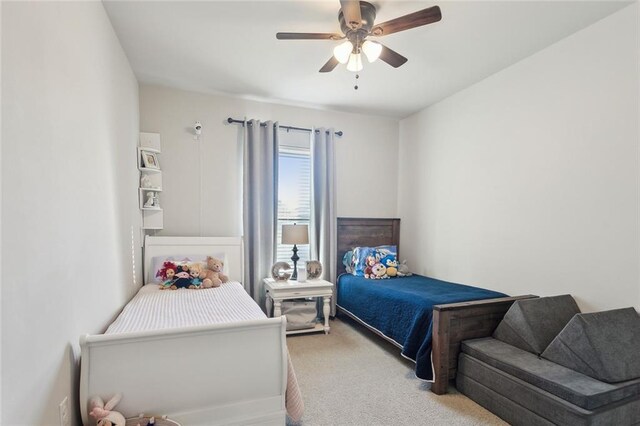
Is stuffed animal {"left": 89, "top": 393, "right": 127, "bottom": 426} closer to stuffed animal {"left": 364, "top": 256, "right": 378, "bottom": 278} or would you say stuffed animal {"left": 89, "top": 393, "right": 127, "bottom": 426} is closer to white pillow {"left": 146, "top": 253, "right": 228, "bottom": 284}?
white pillow {"left": 146, "top": 253, "right": 228, "bottom": 284}

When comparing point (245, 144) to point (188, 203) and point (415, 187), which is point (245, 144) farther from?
point (415, 187)

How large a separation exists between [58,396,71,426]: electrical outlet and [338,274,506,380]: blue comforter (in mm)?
2074

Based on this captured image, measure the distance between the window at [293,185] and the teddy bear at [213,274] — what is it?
82 cm

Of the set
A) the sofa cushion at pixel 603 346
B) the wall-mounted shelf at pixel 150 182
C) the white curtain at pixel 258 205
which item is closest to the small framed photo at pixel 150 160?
the wall-mounted shelf at pixel 150 182

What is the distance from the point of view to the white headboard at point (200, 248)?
3.17 m

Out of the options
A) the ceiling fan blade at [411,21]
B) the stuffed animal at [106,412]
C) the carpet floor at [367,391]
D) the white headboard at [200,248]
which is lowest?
the carpet floor at [367,391]

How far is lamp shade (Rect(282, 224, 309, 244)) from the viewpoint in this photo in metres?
3.39

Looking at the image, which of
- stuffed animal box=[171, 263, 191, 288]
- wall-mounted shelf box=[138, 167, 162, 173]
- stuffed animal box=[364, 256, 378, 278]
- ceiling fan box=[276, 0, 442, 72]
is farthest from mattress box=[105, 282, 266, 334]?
ceiling fan box=[276, 0, 442, 72]

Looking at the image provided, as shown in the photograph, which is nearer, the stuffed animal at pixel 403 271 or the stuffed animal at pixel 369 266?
the stuffed animal at pixel 369 266

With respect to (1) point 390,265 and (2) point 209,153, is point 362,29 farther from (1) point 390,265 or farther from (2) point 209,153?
(1) point 390,265

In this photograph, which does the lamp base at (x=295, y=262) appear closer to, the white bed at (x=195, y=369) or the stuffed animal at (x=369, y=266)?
the stuffed animal at (x=369, y=266)

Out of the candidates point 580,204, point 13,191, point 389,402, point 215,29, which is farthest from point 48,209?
point 580,204

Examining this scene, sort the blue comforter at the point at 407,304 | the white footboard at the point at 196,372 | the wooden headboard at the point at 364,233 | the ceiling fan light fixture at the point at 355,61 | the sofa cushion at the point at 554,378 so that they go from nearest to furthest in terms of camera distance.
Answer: the white footboard at the point at 196,372
the sofa cushion at the point at 554,378
the ceiling fan light fixture at the point at 355,61
the blue comforter at the point at 407,304
the wooden headboard at the point at 364,233

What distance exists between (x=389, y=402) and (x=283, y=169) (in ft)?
8.70
